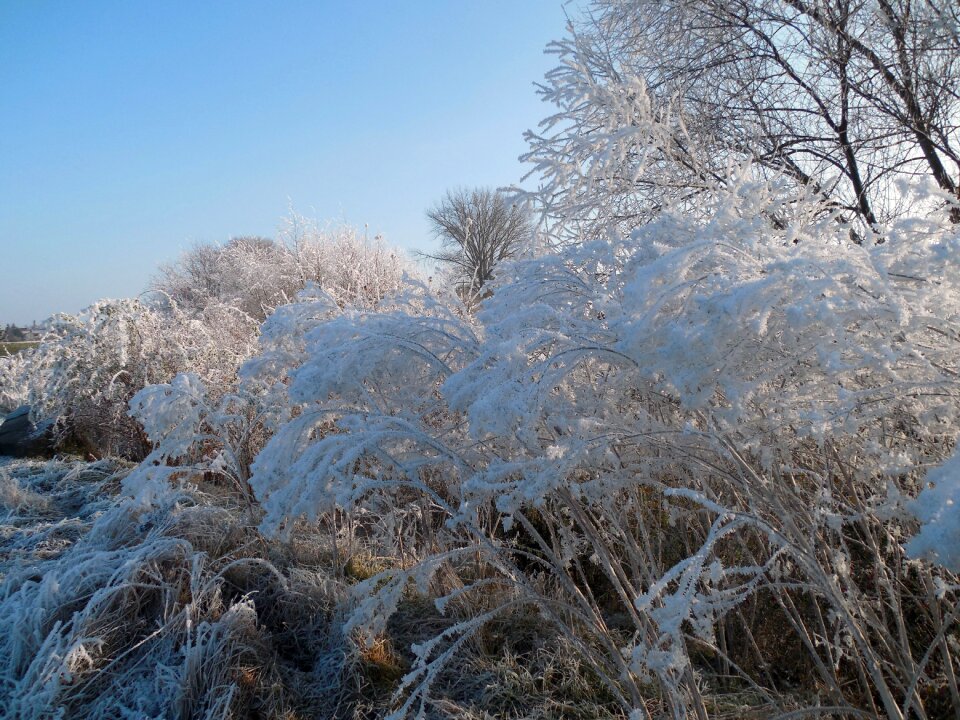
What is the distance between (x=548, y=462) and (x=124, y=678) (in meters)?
2.28

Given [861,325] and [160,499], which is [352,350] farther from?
[160,499]

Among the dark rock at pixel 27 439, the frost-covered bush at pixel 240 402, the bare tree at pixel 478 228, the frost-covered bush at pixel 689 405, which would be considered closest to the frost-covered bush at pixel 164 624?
the frost-covered bush at pixel 240 402

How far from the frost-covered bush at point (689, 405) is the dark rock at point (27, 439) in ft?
20.2

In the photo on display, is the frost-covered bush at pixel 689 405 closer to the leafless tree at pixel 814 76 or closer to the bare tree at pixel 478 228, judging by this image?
the leafless tree at pixel 814 76

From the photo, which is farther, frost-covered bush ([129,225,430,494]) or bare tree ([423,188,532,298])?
bare tree ([423,188,532,298])

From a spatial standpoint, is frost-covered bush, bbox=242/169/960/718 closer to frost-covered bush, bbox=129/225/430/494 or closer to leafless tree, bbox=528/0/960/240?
frost-covered bush, bbox=129/225/430/494

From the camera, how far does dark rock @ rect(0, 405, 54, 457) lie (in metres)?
6.92

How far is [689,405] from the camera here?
4.53ft

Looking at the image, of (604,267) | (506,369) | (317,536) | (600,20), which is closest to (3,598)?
→ (317,536)

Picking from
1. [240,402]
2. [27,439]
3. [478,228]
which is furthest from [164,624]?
[478,228]

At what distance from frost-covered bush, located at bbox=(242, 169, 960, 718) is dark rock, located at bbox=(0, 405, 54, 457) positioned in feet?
20.2

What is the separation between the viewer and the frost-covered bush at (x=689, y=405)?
4.56 ft

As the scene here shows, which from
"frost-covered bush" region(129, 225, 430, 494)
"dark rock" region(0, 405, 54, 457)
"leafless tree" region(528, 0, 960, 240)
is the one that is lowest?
"dark rock" region(0, 405, 54, 457)

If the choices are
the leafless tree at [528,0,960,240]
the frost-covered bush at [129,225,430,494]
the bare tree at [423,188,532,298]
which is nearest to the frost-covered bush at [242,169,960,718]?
the frost-covered bush at [129,225,430,494]
